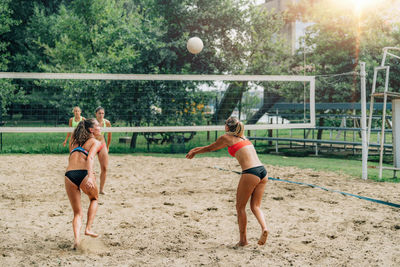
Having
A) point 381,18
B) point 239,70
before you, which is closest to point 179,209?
point 239,70

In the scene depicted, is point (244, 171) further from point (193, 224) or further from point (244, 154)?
point (193, 224)

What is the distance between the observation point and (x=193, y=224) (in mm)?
4531

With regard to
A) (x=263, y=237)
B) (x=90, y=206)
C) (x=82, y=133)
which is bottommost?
(x=263, y=237)

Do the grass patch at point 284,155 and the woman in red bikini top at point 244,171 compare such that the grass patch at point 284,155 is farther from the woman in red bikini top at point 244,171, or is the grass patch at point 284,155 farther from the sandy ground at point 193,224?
the woman in red bikini top at point 244,171

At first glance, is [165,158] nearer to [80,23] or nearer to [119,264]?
[119,264]

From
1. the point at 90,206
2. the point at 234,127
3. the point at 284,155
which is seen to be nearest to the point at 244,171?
the point at 234,127

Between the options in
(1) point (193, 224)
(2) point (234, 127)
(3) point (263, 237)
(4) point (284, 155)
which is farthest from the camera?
(4) point (284, 155)

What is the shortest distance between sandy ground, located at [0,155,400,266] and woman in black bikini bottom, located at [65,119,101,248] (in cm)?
28

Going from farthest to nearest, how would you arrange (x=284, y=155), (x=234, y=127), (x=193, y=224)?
(x=284, y=155)
(x=193, y=224)
(x=234, y=127)

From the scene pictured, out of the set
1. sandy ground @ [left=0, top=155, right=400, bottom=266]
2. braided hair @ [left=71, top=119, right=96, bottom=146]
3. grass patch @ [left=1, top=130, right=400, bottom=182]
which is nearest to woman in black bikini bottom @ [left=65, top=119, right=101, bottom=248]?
braided hair @ [left=71, top=119, right=96, bottom=146]

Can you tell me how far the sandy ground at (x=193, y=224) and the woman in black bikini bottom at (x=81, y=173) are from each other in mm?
278

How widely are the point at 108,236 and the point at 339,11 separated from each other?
45.1 feet

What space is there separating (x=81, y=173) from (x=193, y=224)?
1557 millimetres

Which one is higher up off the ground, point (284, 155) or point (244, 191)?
point (244, 191)
